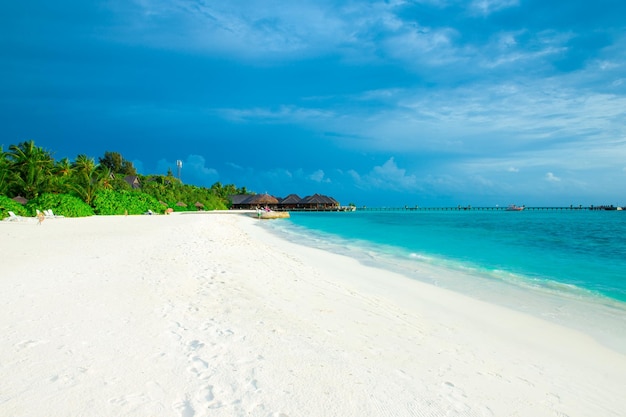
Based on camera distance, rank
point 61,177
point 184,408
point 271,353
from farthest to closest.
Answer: point 61,177 < point 271,353 < point 184,408

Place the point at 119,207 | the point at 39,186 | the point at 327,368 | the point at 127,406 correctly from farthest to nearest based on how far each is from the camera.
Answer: the point at 119,207
the point at 39,186
the point at 327,368
the point at 127,406

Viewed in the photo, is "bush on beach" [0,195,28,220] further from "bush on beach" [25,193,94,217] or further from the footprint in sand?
the footprint in sand

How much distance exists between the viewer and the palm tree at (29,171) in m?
26.9

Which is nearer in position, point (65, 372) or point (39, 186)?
point (65, 372)

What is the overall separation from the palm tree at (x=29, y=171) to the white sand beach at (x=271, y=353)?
85.8 ft

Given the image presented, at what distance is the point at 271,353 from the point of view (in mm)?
3312

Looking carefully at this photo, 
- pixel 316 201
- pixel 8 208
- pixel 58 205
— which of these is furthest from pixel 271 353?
pixel 316 201

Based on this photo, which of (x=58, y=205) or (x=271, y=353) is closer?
(x=271, y=353)

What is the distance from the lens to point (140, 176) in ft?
179

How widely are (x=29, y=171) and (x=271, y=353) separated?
106 feet

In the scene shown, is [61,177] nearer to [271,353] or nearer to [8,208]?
[8,208]

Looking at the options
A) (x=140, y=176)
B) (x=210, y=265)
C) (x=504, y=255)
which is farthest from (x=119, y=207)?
(x=504, y=255)

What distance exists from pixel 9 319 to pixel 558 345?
6564 mm

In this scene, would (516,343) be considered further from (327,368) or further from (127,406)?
(127,406)
